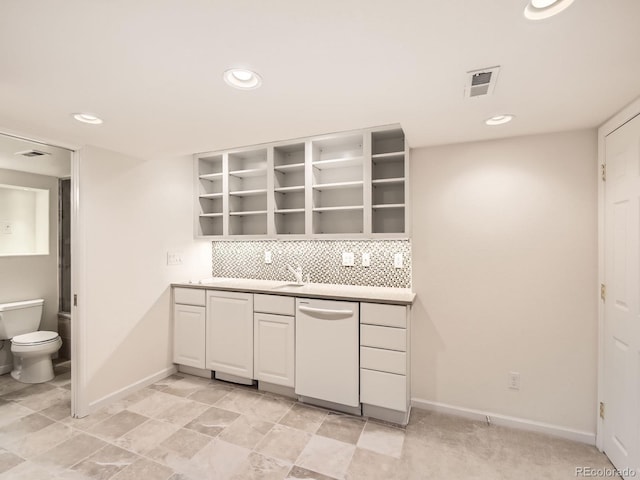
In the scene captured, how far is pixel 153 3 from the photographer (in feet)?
3.38

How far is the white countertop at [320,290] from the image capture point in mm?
2418

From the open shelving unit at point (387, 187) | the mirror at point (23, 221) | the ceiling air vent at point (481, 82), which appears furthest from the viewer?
the mirror at point (23, 221)

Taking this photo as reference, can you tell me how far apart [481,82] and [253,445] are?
2.57 metres

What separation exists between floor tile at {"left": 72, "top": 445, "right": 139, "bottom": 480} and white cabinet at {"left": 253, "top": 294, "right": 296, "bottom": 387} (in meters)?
1.10

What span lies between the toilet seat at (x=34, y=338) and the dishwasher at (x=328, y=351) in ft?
8.51

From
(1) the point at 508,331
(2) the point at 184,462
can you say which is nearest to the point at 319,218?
(1) the point at 508,331

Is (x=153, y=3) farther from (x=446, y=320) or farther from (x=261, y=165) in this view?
(x=446, y=320)

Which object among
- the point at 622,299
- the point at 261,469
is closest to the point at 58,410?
the point at 261,469

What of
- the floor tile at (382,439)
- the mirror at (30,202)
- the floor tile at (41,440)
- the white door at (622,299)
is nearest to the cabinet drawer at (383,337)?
the floor tile at (382,439)

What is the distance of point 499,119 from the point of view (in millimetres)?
2043

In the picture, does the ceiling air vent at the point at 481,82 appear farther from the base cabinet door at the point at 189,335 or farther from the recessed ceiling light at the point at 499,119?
the base cabinet door at the point at 189,335

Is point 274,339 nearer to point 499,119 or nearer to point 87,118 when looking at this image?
point 87,118

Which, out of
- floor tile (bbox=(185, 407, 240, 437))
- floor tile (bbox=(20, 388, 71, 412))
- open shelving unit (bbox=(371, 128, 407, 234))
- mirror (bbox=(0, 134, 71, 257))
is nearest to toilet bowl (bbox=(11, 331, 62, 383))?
floor tile (bbox=(20, 388, 71, 412))

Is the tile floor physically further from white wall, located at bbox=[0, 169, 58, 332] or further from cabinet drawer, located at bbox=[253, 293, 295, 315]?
white wall, located at bbox=[0, 169, 58, 332]
